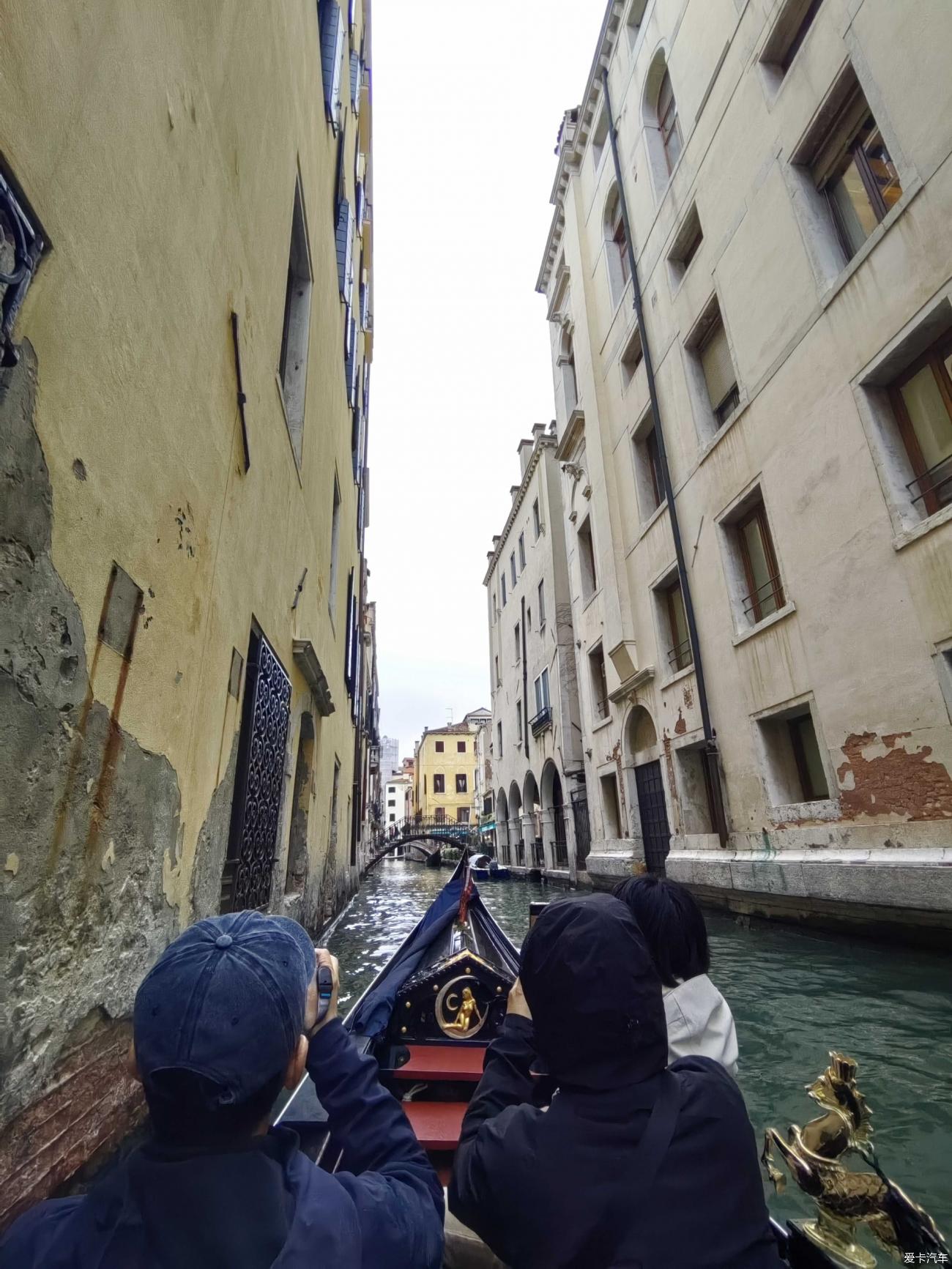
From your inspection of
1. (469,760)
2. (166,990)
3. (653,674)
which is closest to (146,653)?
(166,990)

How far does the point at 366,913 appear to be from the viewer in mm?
10773

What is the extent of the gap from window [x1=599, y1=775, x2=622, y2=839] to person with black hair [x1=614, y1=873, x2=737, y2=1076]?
Answer: 469 inches

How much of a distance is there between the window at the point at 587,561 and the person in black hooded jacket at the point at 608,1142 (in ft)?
46.1

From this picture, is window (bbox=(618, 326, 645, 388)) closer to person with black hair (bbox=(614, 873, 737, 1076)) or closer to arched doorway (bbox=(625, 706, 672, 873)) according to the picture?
arched doorway (bbox=(625, 706, 672, 873))

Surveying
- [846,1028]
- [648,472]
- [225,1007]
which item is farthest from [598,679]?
[225,1007]

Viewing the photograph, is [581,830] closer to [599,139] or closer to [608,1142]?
[608,1142]

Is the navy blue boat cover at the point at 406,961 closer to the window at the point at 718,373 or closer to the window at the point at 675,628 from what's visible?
the window at the point at 675,628

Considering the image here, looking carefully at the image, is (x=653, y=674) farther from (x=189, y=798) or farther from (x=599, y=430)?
(x=189, y=798)

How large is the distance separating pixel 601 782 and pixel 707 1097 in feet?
42.4

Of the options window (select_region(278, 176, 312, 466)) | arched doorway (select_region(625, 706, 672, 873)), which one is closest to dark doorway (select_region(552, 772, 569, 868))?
arched doorway (select_region(625, 706, 672, 873))

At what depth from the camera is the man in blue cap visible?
735 mm

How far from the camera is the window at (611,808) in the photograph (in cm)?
1334

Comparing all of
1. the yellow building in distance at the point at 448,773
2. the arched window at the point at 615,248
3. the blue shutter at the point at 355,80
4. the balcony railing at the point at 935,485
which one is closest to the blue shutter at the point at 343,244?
the blue shutter at the point at 355,80

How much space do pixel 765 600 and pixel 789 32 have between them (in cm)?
686
